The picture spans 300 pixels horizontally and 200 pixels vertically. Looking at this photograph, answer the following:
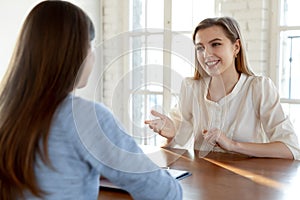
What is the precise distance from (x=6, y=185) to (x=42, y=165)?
0.09 metres

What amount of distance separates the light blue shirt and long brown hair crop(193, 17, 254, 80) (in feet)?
3.61

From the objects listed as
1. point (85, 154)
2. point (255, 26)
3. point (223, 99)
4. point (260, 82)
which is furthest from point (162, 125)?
point (255, 26)

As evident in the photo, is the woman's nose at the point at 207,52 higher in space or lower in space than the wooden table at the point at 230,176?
higher

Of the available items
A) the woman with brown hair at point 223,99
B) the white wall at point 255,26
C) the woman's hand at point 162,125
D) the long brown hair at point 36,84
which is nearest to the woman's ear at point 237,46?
the woman with brown hair at point 223,99

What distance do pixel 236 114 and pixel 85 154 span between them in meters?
1.16

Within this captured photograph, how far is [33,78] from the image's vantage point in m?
0.75

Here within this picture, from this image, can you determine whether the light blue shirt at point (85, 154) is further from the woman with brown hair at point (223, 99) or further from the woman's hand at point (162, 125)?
the woman with brown hair at point (223, 99)

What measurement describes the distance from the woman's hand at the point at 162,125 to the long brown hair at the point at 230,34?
1.10 feet

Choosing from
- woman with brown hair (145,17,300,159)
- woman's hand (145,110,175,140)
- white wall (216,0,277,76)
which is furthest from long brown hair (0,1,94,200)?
white wall (216,0,277,76)

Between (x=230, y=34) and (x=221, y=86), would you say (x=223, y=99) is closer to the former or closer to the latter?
(x=221, y=86)

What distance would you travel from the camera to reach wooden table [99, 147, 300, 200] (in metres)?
1.05

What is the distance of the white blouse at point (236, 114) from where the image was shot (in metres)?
1.72

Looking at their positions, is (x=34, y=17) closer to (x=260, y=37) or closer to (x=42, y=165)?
(x=42, y=165)

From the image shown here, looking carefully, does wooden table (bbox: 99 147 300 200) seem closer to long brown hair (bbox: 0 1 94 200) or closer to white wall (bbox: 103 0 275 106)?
long brown hair (bbox: 0 1 94 200)
